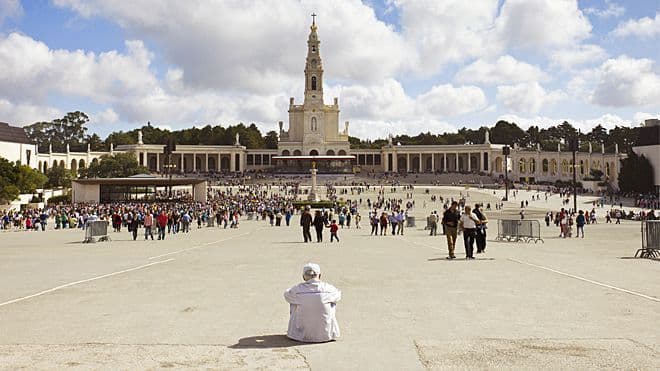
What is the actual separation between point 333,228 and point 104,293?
1293 cm

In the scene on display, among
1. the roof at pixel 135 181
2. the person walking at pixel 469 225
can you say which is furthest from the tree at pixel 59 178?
the person walking at pixel 469 225

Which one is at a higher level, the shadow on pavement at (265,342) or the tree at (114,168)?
the tree at (114,168)

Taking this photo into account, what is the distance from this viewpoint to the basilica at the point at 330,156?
11506 cm

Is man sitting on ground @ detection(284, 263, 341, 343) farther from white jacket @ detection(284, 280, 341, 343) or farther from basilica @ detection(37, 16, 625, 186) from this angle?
basilica @ detection(37, 16, 625, 186)

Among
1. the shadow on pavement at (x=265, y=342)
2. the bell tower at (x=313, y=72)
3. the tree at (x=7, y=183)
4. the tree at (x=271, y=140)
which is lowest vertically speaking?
the shadow on pavement at (x=265, y=342)

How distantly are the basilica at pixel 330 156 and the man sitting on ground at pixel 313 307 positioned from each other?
10317 cm

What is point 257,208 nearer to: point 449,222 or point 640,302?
point 449,222

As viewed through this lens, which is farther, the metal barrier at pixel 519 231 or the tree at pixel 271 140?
the tree at pixel 271 140

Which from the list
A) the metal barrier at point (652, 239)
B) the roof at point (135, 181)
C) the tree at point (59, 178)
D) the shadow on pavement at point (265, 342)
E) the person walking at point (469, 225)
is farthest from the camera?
the tree at point (59, 178)

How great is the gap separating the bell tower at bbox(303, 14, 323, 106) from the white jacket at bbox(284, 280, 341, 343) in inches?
4693

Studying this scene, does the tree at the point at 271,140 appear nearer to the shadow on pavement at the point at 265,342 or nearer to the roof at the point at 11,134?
the roof at the point at 11,134

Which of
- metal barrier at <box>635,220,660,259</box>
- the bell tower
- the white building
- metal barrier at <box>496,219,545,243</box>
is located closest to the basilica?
the bell tower

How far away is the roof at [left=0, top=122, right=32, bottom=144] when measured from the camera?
8081 centimetres

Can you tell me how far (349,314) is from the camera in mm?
8516
